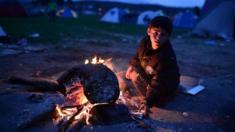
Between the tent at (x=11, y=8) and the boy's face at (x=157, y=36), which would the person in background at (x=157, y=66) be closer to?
the boy's face at (x=157, y=36)

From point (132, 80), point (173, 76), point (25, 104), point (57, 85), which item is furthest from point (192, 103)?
point (25, 104)

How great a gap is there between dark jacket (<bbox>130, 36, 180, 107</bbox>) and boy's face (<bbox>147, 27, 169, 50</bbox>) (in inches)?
3.2

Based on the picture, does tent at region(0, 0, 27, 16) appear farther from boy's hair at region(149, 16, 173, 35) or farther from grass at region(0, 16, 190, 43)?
boy's hair at region(149, 16, 173, 35)

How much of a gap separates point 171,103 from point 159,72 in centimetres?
77

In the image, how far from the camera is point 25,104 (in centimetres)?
406

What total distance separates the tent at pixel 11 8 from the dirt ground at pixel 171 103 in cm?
1238

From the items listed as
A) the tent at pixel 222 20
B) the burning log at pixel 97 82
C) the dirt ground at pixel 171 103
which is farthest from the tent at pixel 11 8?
the burning log at pixel 97 82

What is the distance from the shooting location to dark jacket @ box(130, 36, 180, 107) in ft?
15.1

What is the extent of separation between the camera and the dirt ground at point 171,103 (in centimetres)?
399

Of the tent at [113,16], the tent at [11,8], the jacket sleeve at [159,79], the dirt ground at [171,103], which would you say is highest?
the tent at [11,8]

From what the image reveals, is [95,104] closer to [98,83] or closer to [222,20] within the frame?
[98,83]

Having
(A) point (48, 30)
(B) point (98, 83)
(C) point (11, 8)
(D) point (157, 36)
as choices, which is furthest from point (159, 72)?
(C) point (11, 8)

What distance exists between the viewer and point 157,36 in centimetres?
460

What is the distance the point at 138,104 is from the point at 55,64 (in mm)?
3419
